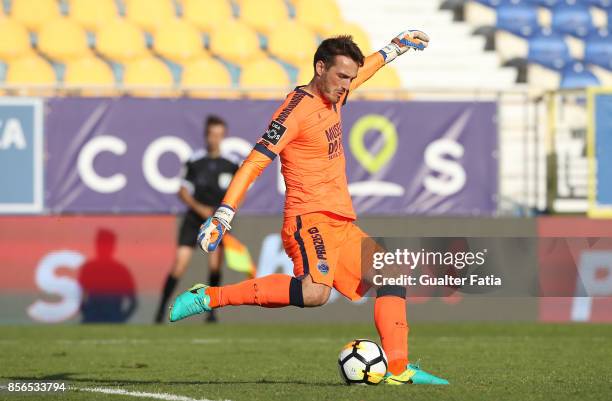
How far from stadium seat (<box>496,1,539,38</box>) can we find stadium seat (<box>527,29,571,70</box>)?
0.27m

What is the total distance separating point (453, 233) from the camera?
13.6 meters

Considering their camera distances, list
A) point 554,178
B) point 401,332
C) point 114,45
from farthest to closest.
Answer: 1. point 114,45
2. point 554,178
3. point 401,332

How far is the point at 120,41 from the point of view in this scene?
17.1 m

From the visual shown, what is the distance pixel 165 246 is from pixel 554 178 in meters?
4.76

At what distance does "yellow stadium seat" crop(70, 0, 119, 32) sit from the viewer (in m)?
17.6

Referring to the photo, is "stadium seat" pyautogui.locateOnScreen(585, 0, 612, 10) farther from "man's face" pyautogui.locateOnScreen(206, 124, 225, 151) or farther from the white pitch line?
the white pitch line

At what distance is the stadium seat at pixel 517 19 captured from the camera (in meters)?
19.9

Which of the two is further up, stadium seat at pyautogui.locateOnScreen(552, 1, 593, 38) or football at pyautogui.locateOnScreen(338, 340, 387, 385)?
stadium seat at pyautogui.locateOnScreen(552, 1, 593, 38)

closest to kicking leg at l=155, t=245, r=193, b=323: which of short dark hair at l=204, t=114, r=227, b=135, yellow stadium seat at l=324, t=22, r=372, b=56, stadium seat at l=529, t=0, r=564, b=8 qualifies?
short dark hair at l=204, t=114, r=227, b=135

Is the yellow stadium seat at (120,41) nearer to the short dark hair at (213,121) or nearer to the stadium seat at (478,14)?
the short dark hair at (213,121)

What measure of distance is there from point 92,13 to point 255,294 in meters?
11.6

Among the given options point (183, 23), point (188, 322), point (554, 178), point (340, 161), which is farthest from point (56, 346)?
point (183, 23)

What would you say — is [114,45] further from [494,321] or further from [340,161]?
[340,161]

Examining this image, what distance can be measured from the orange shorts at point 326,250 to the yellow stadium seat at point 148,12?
11222 mm
